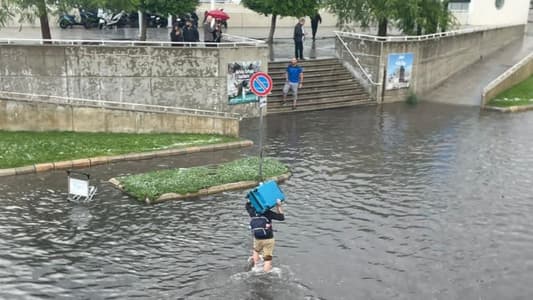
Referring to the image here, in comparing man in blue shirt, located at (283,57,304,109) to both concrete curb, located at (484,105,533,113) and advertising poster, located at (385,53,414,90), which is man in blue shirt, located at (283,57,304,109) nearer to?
advertising poster, located at (385,53,414,90)

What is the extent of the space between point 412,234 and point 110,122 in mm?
9930

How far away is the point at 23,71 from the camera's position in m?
18.5

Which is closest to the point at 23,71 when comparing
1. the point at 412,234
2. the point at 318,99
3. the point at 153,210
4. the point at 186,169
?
the point at 186,169

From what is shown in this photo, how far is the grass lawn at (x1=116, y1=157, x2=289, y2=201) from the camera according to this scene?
1276cm

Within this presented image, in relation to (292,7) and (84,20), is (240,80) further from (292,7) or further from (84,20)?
(84,20)

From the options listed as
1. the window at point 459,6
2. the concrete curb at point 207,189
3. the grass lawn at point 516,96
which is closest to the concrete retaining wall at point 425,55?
the grass lawn at point 516,96

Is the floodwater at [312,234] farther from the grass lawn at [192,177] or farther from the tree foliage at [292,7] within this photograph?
the tree foliage at [292,7]

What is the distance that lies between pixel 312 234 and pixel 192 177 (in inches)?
146

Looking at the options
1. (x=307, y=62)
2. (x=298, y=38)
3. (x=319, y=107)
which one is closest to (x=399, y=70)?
(x=307, y=62)

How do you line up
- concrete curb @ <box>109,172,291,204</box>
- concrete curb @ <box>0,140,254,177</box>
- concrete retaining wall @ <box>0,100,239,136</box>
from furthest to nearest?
concrete retaining wall @ <box>0,100,239,136</box> → concrete curb @ <box>0,140,254,177</box> → concrete curb @ <box>109,172,291,204</box>

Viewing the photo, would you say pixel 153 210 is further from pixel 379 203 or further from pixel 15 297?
pixel 379 203

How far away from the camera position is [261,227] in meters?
9.09

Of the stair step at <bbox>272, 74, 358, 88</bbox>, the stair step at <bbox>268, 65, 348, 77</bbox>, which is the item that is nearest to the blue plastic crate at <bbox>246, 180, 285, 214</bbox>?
the stair step at <bbox>272, 74, 358, 88</bbox>

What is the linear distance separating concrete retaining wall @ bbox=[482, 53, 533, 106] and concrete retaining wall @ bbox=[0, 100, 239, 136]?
11723 millimetres
